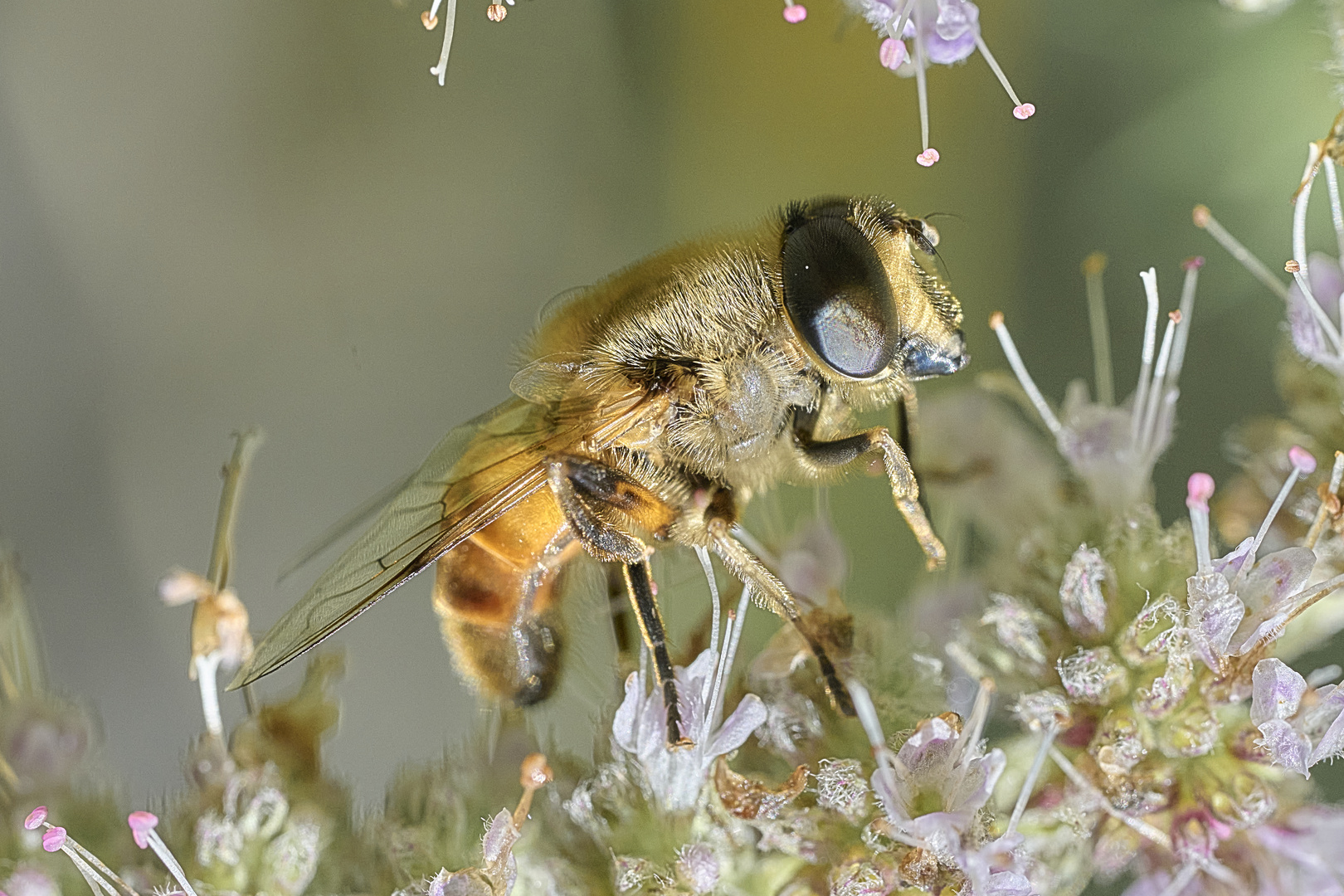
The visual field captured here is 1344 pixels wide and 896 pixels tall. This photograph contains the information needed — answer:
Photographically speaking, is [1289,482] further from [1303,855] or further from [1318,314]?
[1303,855]

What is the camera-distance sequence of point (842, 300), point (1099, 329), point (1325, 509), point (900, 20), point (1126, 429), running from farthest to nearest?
point (1099, 329)
point (1126, 429)
point (900, 20)
point (1325, 509)
point (842, 300)

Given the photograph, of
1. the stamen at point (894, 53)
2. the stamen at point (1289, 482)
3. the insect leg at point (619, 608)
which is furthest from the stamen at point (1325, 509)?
the insect leg at point (619, 608)

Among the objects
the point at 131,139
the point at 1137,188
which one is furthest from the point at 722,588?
the point at 131,139

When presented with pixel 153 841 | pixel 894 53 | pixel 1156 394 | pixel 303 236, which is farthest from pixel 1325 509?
pixel 303 236

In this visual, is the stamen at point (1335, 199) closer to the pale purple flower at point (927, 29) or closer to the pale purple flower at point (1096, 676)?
the pale purple flower at point (927, 29)

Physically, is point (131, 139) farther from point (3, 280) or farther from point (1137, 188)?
point (1137, 188)
